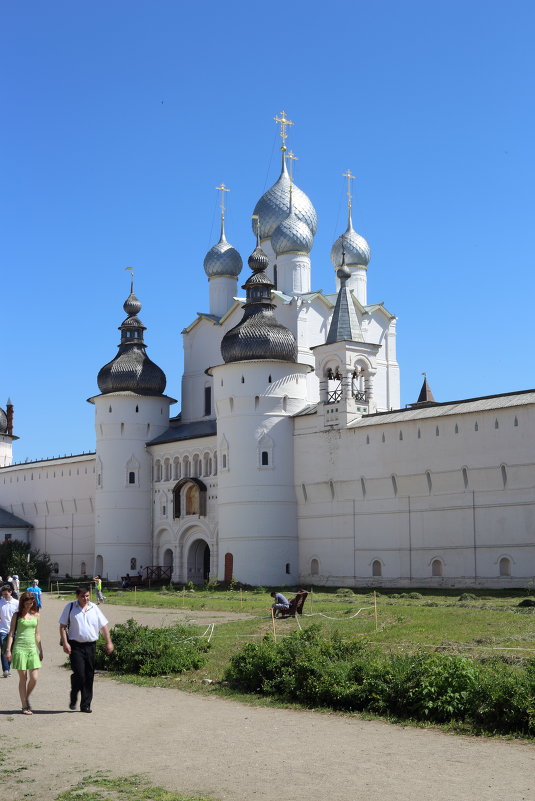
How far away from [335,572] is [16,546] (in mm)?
20412

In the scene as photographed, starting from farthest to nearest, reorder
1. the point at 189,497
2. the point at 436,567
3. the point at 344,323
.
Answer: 1. the point at 189,497
2. the point at 344,323
3. the point at 436,567

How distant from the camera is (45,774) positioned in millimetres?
8711

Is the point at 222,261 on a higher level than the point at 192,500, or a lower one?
higher

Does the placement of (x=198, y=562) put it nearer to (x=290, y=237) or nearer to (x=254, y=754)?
(x=290, y=237)

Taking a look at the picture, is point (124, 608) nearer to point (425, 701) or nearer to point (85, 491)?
point (425, 701)

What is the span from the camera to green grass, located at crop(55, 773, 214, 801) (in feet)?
25.7

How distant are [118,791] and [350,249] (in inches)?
1568

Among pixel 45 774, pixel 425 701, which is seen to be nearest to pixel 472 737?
pixel 425 701

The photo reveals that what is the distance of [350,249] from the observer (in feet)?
152

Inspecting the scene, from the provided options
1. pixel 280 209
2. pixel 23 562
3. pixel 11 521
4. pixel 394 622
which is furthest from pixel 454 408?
pixel 11 521

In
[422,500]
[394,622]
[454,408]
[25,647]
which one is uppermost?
[454,408]

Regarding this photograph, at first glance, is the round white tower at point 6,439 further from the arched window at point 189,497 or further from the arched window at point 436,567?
the arched window at point 436,567

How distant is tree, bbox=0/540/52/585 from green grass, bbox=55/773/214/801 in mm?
39420

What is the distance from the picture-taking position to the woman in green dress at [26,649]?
37.2ft
